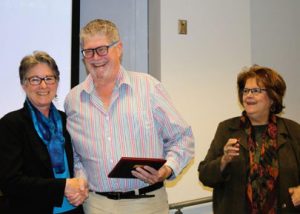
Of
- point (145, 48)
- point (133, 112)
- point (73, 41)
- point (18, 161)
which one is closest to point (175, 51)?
point (145, 48)

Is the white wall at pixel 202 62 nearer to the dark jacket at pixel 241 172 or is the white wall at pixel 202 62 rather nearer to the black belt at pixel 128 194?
the dark jacket at pixel 241 172

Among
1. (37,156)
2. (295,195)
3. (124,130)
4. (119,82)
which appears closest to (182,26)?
(119,82)

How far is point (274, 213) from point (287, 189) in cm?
15

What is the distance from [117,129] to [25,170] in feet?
1.53

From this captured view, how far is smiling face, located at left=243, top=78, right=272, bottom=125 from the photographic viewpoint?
2.26 m

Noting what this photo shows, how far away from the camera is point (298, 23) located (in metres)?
4.07

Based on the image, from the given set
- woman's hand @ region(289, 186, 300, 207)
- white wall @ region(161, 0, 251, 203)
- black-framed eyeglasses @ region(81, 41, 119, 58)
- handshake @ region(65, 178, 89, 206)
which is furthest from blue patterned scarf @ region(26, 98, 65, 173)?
white wall @ region(161, 0, 251, 203)

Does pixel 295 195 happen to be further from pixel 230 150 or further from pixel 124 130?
pixel 124 130

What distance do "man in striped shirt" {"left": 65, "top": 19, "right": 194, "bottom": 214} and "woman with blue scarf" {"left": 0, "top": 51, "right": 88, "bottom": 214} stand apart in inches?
4.5

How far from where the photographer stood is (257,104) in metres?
2.25

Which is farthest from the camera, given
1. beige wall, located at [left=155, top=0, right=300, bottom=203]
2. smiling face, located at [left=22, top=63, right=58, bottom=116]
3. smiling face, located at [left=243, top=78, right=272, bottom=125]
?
beige wall, located at [left=155, top=0, right=300, bottom=203]

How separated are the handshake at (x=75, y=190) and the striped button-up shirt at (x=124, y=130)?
114 millimetres

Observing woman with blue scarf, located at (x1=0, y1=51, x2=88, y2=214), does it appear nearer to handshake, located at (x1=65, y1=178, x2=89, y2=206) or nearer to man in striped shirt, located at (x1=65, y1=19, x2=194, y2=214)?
handshake, located at (x1=65, y1=178, x2=89, y2=206)

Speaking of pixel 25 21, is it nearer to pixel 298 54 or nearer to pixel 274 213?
pixel 274 213
